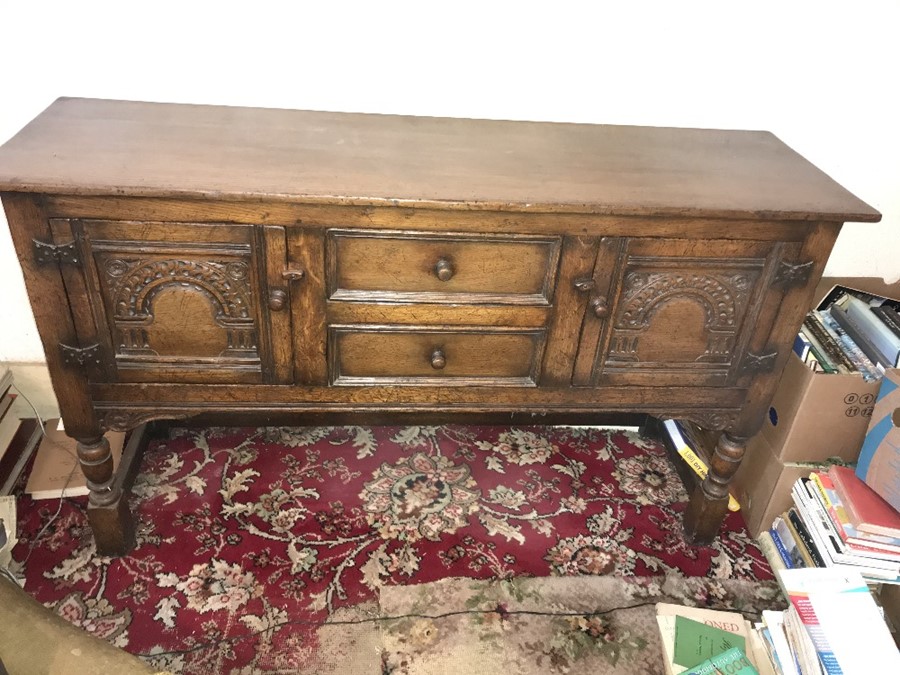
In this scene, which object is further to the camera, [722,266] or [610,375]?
[610,375]

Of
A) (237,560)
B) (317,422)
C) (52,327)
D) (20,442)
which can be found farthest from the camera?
(317,422)

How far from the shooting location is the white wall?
1855mm

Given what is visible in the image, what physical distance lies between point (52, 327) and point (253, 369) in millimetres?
427

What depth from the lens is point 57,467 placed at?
222 centimetres

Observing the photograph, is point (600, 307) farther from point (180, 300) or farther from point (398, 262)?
point (180, 300)

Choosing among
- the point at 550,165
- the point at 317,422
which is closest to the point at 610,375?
the point at 550,165

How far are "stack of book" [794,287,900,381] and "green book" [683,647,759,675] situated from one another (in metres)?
0.78

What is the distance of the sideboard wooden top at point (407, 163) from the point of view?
1.43 metres

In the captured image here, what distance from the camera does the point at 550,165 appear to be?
1.65m

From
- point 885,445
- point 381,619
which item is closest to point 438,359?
point 381,619

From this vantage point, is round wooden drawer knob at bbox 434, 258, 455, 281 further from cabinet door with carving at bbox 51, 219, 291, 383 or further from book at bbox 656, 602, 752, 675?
book at bbox 656, 602, 752, 675

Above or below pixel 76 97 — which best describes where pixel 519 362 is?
below

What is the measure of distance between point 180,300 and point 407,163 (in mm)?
573

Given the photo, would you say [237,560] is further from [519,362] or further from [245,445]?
[519,362]
